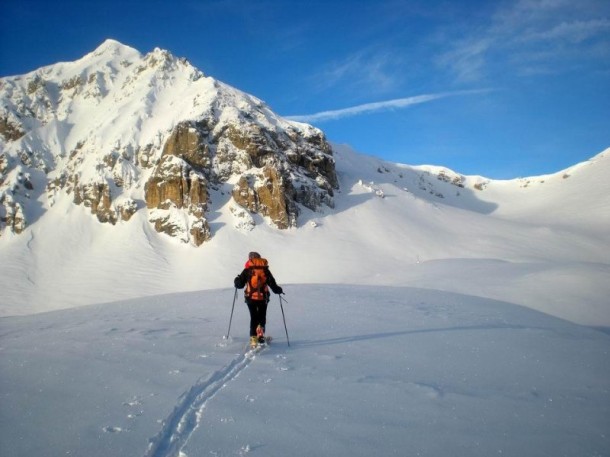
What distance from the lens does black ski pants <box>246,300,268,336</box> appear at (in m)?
7.73

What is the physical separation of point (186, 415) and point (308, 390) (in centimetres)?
164

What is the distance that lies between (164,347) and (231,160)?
49146mm

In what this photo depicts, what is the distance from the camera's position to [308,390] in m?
5.02

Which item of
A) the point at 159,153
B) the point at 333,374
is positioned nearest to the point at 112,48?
the point at 159,153

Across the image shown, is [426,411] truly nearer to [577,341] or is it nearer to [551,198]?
[577,341]

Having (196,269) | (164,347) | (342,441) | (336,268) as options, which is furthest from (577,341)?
(196,269)

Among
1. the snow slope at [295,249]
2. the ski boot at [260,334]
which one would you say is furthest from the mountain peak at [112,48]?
the ski boot at [260,334]

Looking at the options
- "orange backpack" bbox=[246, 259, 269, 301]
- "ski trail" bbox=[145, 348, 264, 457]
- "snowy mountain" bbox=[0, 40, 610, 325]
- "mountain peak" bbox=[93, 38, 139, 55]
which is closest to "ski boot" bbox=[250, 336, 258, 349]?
"orange backpack" bbox=[246, 259, 269, 301]

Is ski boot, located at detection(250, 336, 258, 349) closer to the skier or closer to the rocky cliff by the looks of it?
the skier

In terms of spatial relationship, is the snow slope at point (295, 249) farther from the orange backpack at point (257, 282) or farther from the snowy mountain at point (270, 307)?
the orange backpack at point (257, 282)

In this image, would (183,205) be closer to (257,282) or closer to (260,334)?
(257,282)

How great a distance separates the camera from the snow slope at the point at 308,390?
370cm

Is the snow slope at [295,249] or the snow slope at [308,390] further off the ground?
the snow slope at [295,249]

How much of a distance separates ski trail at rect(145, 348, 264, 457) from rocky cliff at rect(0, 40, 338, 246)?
41.9 m
